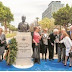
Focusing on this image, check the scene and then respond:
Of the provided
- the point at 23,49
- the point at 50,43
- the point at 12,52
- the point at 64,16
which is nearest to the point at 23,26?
the point at 23,49

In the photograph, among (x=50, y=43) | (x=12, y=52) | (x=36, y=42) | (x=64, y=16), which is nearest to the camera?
(x=12, y=52)

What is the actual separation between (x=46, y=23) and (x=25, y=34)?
5764 cm

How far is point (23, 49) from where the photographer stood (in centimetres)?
872

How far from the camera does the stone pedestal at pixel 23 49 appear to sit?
8648 mm

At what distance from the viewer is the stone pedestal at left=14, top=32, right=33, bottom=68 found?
8648mm

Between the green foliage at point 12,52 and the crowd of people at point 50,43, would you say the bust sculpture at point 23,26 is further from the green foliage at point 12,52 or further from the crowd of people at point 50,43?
the green foliage at point 12,52

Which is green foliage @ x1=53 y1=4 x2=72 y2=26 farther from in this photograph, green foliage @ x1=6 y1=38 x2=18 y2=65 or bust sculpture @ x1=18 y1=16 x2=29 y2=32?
green foliage @ x1=6 y1=38 x2=18 y2=65

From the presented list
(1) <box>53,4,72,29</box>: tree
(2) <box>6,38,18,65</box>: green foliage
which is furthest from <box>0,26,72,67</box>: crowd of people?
(1) <box>53,4,72,29</box>: tree

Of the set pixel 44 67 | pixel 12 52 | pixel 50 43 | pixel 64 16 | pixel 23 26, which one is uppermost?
pixel 64 16

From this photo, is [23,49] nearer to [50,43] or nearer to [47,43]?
[47,43]

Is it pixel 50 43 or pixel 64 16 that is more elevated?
pixel 64 16

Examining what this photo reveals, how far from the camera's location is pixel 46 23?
66.1 m

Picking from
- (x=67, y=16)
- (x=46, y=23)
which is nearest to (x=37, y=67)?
(x=67, y=16)

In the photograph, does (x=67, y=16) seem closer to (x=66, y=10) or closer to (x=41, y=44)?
(x=66, y=10)
